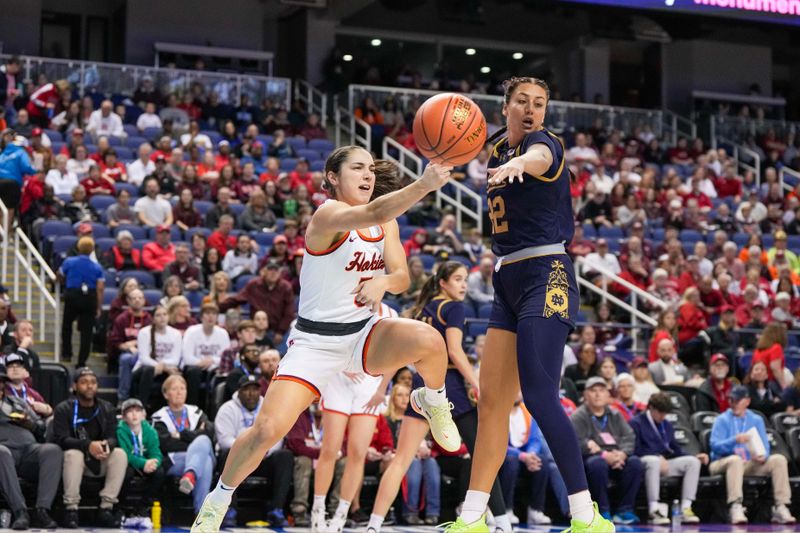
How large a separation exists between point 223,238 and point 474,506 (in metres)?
10.2

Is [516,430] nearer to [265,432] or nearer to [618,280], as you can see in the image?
[618,280]

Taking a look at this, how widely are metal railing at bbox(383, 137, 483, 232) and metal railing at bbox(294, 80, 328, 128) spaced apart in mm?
1517

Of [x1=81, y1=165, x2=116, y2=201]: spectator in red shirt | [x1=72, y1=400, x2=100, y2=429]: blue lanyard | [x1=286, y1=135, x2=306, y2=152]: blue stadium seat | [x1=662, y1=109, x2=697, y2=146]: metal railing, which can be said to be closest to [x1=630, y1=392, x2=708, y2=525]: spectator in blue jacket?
[x1=72, y1=400, x2=100, y2=429]: blue lanyard

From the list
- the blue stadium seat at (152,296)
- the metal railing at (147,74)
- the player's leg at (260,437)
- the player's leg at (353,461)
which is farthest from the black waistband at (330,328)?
the metal railing at (147,74)

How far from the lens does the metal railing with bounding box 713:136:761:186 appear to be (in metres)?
25.0

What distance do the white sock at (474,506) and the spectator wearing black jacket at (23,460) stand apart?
5.02 metres

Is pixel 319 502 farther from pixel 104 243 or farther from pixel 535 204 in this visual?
pixel 104 243

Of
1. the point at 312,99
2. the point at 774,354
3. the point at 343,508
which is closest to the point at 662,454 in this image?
the point at 774,354

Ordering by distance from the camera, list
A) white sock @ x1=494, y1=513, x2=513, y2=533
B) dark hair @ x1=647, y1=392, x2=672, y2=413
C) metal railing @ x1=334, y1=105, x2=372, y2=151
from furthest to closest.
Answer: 1. metal railing @ x1=334, y1=105, x2=372, y2=151
2. dark hair @ x1=647, y1=392, x2=672, y2=413
3. white sock @ x1=494, y1=513, x2=513, y2=533

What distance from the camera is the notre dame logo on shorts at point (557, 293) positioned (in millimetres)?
5922

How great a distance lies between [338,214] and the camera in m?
5.78

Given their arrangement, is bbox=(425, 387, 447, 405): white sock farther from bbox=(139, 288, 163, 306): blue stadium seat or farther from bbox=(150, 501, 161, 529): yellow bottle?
bbox=(139, 288, 163, 306): blue stadium seat

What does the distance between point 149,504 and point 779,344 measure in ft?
26.5

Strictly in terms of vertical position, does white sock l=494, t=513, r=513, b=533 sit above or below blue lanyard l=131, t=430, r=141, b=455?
below
